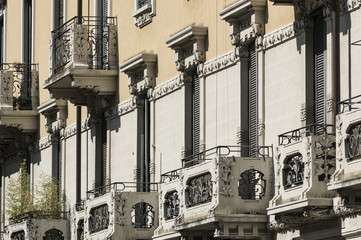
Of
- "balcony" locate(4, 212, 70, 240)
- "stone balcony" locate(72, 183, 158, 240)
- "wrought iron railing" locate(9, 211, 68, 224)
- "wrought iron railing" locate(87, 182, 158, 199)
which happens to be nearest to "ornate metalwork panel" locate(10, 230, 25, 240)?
"balcony" locate(4, 212, 70, 240)

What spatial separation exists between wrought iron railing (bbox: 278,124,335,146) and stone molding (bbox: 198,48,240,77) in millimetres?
3050

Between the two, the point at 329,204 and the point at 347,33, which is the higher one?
the point at 347,33

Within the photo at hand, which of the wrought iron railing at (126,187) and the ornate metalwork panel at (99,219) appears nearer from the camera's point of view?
the ornate metalwork panel at (99,219)

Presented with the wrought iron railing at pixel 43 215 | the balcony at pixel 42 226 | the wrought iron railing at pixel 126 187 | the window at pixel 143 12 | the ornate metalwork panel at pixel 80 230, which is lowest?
the ornate metalwork panel at pixel 80 230

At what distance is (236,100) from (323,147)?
5.97 meters

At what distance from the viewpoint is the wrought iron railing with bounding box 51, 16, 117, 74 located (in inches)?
1564

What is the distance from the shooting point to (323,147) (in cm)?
2669

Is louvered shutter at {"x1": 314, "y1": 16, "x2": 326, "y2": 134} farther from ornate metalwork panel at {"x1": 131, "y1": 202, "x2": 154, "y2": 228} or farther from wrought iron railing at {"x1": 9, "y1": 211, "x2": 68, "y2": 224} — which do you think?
wrought iron railing at {"x1": 9, "y1": 211, "x2": 68, "y2": 224}

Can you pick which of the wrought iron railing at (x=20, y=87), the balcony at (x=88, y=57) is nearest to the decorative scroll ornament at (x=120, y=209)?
the balcony at (x=88, y=57)

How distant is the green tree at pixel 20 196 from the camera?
4488cm

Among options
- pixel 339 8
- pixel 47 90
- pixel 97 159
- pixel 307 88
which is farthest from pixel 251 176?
pixel 47 90

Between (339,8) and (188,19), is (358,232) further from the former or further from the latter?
(188,19)

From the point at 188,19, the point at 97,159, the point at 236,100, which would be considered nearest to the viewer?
the point at 236,100

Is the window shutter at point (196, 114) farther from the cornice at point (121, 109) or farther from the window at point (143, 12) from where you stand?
the cornice at point (121, 109)
